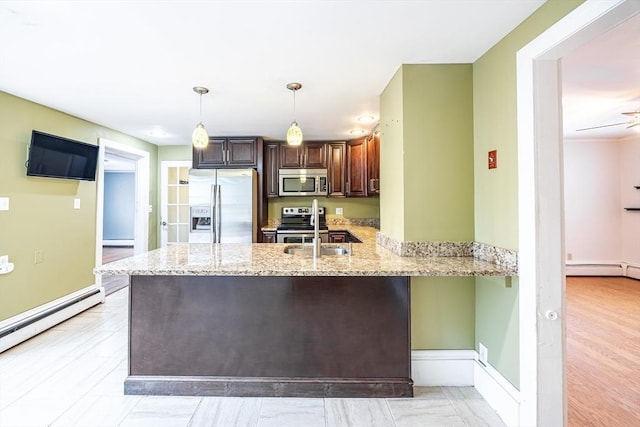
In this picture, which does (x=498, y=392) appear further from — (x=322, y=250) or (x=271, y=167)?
(x=271, y=167)

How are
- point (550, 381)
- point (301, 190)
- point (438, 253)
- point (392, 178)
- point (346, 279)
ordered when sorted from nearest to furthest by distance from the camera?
1. point (550, 381)
2. point (346, 279)
3. point (438, 253)
4. point (392, 178)
5. point (301, 190)

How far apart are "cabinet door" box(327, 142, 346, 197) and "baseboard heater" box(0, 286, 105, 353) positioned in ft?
10.7

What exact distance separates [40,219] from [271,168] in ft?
8.62

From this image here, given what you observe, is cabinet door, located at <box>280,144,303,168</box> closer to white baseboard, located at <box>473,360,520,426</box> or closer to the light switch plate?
the light switch plate

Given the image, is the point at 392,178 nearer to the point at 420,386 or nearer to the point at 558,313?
→ the point at 558,313

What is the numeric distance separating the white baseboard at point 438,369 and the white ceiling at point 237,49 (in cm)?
201

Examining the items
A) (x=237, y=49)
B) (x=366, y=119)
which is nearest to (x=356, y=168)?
(x=366, y=119)

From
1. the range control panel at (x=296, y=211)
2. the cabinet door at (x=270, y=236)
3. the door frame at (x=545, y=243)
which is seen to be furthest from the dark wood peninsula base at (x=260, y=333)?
the range control panel at (x=296, y=211)

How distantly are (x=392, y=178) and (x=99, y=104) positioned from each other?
9.56 ft

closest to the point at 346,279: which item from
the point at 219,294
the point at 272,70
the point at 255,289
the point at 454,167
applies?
the point at 255,289

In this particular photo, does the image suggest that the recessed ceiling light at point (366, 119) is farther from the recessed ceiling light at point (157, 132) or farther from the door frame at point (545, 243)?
the recessed ceiling light at point (157, 132)

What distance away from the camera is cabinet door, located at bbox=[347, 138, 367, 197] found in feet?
13.8

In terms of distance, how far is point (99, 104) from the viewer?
3020 millimetres

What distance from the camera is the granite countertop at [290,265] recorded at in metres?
1.67
